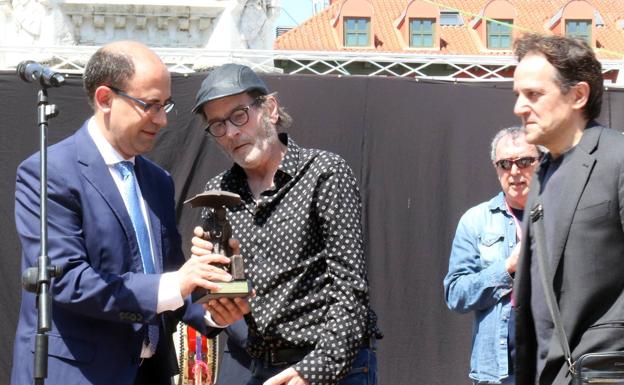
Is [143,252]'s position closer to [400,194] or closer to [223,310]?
[223,310]

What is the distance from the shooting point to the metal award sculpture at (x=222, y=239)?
9.84 ft

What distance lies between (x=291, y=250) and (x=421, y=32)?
2947 cm

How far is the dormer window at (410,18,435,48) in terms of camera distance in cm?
3182

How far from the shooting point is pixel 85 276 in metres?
3.01

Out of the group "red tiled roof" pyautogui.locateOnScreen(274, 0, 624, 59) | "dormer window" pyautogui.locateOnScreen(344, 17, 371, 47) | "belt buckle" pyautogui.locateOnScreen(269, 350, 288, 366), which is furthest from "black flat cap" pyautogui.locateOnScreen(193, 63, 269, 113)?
"dormer window" pyautogui.locateOnScreen(344, 17, 371, 47)

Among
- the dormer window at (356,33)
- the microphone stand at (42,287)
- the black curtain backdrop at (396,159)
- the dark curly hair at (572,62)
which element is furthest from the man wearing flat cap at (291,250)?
the dormer window at (356,33)

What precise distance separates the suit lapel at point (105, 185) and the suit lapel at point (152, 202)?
12cm

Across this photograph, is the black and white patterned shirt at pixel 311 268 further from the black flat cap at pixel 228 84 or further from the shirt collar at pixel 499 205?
the shirt collar at pixel 499 205

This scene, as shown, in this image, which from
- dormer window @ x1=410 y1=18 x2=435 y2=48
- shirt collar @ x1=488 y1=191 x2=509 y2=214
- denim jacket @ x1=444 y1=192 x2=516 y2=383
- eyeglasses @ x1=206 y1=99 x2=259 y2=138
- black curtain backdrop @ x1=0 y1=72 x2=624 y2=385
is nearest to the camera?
eyeglasses @ x1=206 y1=99 x2=259 y2=138

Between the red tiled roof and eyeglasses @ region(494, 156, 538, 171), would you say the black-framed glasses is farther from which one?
the red tiled roof

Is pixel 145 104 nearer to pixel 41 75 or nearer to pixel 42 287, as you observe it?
pixel 41 75

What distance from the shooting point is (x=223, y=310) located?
123 inches

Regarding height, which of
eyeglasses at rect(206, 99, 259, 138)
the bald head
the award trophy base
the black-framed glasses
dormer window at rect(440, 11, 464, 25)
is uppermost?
dormer window at rect(440, 11, 464, 25)

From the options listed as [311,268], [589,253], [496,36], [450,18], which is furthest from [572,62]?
[450,18]
